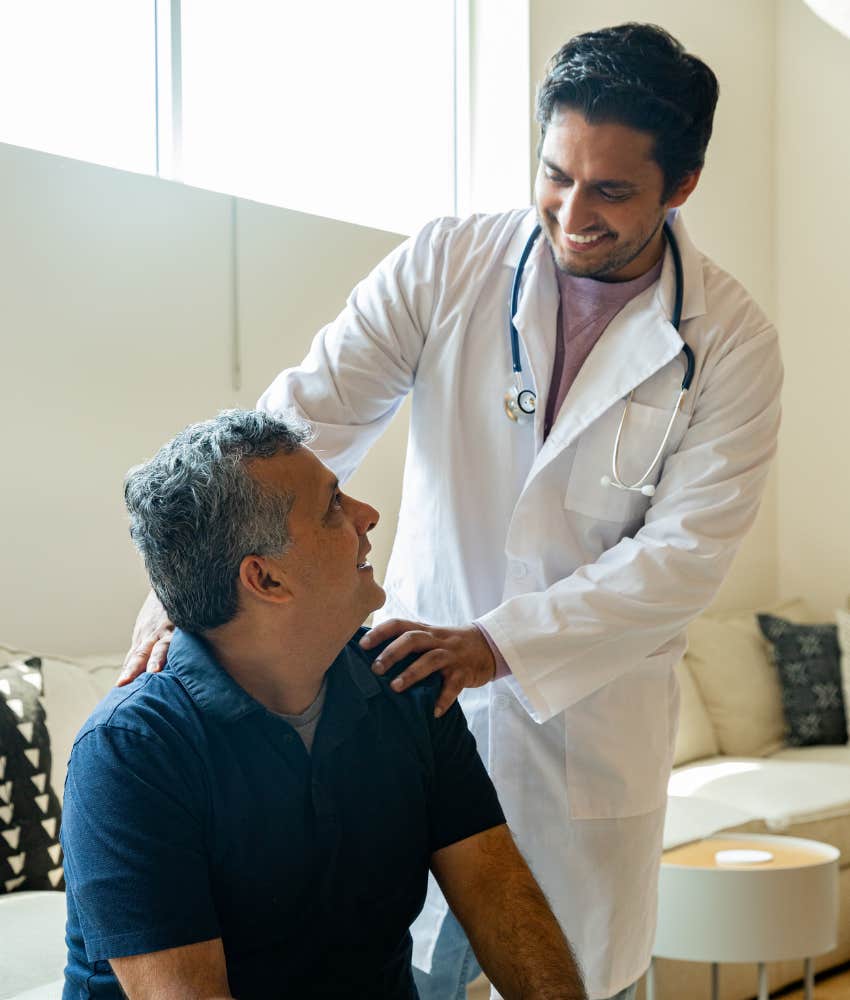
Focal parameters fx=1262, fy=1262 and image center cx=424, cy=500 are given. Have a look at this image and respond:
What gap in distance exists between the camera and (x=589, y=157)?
1630 mm

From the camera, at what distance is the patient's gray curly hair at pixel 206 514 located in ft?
4.26

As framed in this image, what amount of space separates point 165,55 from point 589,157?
180cm

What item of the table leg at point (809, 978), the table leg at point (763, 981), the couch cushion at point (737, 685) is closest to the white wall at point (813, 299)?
the couch cushion at point (737, 685)

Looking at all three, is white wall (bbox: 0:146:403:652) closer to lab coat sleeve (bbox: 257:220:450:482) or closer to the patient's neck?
lab coat sleeve (bbox: 257:220:450:482)

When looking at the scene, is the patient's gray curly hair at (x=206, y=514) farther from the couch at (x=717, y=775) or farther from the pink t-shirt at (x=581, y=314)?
the couch at (x=717, y=775)

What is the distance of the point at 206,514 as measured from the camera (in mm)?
1309

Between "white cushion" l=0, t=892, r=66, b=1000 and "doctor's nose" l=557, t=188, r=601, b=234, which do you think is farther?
"white cushion" l=0, t=892, r=66, b=1000

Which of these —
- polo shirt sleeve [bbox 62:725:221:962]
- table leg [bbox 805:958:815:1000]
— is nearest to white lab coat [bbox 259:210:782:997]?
polo shirt sleeve [bbox 62:725:221:962]

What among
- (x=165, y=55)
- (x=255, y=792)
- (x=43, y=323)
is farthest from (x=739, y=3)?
(x=255, y=792)

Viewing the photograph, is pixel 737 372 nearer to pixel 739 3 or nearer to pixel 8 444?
pixel 8 444

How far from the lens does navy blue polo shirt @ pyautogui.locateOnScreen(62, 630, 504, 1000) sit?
117cm

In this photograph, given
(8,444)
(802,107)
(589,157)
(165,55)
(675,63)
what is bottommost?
(8,444)

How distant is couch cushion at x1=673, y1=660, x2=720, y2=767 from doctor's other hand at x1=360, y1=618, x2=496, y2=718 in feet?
8.13

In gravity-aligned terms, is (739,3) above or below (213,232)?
above
